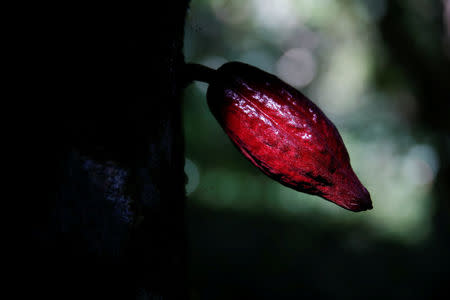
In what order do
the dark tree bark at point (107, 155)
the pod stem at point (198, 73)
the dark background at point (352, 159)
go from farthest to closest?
1. the dark background at point (352, 159)
2. the pod stem at point (198, 73)
3. the dark tree bark at point (107, 155)

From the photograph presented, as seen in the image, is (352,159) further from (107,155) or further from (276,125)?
(107,155)

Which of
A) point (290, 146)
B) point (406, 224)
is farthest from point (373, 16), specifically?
point (290, 146)

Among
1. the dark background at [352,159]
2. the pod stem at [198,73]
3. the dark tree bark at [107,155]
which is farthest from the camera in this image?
the dark background at [352,159]

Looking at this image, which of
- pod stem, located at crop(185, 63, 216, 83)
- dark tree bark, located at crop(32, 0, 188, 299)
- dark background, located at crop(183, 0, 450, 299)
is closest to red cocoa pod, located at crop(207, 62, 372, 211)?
pod stem, located at crop(185, 63, 216, 83)

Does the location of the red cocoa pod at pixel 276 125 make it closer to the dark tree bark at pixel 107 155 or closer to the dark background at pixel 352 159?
the dark tree bark at pixel 107 155

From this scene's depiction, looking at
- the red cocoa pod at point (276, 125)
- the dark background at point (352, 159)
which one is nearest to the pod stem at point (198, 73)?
the red cocoa pod at point (276, 125)

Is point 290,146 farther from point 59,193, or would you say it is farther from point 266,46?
point 266,46
